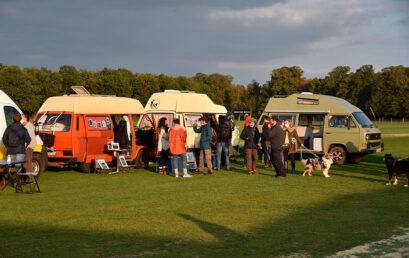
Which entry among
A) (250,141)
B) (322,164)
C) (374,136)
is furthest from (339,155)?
(250,141)

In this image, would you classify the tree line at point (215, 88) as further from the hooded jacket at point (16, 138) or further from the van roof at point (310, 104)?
the hooded jacket at point (16, 138)

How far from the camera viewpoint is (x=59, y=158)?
14.9 metres

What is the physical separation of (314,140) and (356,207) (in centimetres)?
1003

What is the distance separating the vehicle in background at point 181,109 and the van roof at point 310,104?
124 inches

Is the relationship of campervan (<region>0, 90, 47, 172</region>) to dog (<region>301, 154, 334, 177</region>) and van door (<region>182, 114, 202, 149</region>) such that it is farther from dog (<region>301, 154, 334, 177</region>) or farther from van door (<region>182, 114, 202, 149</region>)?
dog (<region>301, 154, 334, 177</region>)

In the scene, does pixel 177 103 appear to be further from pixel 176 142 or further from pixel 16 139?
pixel 16 139

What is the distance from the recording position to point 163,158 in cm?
1566

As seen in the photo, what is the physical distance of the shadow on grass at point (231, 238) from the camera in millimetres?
6430

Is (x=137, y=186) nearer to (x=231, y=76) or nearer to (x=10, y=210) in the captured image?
(x=10, y=210)

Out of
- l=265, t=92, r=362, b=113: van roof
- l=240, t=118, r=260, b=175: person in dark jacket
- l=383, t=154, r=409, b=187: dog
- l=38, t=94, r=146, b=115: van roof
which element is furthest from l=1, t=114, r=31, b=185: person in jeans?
l=265, t=92, r=362, b=113: van roof

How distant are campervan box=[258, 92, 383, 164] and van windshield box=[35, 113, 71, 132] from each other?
8772mm

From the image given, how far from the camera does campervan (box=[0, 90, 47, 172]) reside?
12.8m

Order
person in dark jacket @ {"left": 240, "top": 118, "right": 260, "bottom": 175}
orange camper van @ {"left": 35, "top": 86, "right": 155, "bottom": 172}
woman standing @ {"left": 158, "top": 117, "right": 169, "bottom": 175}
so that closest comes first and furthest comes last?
orange camper van @ {"left": 35, "top": 86, "right": 155, "bottom": 172} < person in dark jacket @ {"left": 240, "top": 118, "right": 260, "bottom": 175} < woman standing @ {"left": 158, "top": 117, "right": 169, "bottom": 175}

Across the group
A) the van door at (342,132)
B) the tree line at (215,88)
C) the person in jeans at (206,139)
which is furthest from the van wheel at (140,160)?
the tree line at (215,88)
